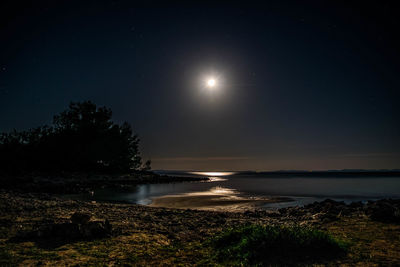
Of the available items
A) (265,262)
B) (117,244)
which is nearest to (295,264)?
(265,262)

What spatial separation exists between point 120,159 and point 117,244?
2580 inches

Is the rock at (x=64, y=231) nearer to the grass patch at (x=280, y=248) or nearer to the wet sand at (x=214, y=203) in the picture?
the grass patch at (x=280, y=248)

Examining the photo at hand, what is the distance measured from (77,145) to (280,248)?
213ft

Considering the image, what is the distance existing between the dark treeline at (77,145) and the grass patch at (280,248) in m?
56.9

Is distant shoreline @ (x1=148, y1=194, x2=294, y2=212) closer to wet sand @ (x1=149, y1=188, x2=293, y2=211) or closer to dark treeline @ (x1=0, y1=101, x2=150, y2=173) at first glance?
wet sand @ (x1=149, y1=188, x2=293, y2=211)

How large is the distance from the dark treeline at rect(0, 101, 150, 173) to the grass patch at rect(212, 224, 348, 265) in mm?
56899

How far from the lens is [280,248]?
19.5 feet

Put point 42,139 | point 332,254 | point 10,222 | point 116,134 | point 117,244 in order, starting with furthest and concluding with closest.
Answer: point 116,134 < point 42,139 < point 10,222 < point 117,244 < point 332,254

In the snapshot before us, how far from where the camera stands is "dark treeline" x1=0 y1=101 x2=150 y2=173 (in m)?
55.8

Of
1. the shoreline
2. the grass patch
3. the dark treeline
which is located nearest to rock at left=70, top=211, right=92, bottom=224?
the grass patch

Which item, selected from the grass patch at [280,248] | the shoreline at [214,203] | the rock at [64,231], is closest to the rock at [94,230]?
the rock at [64,231]

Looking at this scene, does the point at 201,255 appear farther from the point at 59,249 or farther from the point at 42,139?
the point at 42,139

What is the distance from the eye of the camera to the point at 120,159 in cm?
6881

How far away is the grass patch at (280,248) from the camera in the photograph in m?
5.59
